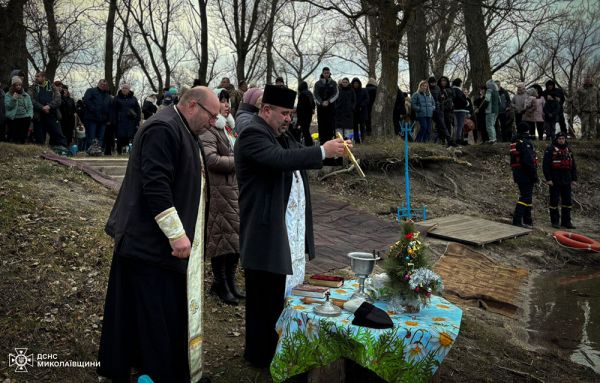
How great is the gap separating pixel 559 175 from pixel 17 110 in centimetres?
1184

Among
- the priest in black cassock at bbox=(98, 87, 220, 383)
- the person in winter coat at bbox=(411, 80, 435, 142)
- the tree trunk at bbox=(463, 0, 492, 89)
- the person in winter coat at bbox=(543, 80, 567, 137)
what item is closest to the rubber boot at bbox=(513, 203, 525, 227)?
the person in winter coat at bbox=(411, 80, 435, 142)

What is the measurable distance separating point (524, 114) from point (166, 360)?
16.5 metres

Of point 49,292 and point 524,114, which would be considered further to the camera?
point 524,114

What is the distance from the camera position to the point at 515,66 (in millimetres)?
40688

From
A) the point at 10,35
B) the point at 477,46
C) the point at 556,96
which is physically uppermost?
the point at 477,46

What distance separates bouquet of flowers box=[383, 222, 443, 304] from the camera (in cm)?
376

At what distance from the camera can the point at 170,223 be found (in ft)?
11.3

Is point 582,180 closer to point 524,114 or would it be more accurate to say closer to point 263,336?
point 524,114

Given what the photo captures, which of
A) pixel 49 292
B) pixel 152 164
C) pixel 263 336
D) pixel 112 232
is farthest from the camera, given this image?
pixel 49 292

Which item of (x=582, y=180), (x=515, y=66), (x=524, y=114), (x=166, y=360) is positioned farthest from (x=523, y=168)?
(x=515, y=66)

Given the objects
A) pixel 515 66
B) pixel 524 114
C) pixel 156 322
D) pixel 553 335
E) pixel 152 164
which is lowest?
pixel 553 335

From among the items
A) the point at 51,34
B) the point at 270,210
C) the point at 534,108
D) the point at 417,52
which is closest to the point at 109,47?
the point at 51,34

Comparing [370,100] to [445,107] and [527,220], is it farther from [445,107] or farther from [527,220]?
[527,220]

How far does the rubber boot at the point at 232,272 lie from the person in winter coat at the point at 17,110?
8307 mm
